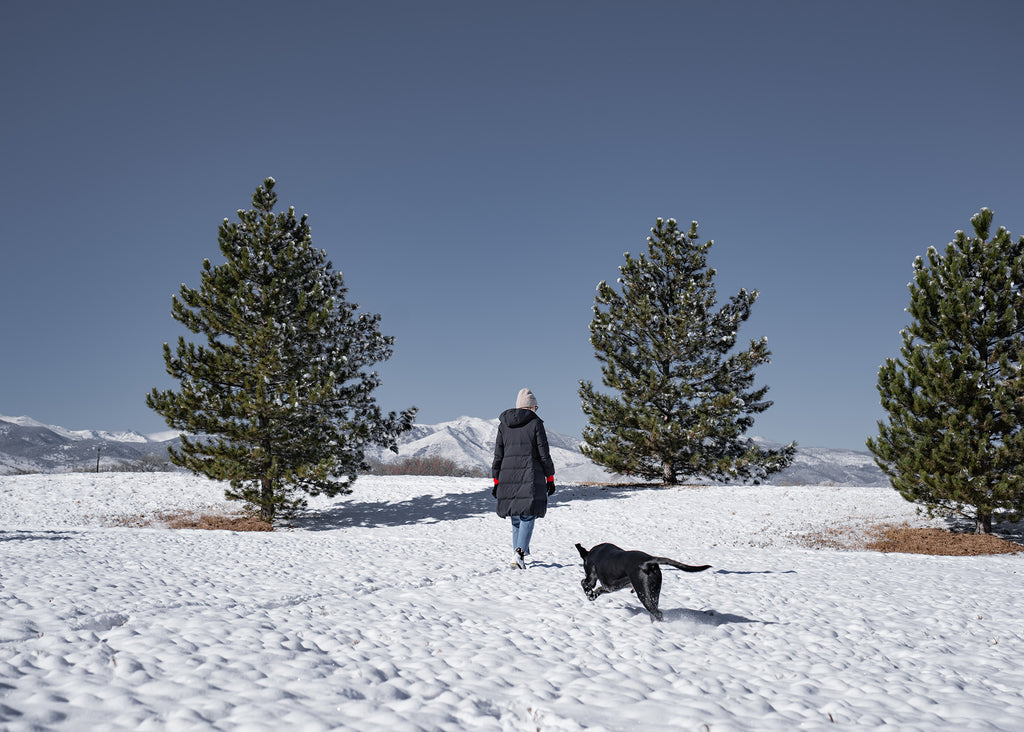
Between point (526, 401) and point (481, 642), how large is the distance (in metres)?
4.19

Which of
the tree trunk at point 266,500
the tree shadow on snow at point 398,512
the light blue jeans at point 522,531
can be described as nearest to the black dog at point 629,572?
the light blue jeans at point 522,531

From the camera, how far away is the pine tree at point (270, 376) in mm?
16188

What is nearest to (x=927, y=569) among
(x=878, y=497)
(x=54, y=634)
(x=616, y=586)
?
(x=616, y=586)

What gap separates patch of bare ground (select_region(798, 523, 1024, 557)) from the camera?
44.0 feet

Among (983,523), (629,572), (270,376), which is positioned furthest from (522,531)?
(983,523)

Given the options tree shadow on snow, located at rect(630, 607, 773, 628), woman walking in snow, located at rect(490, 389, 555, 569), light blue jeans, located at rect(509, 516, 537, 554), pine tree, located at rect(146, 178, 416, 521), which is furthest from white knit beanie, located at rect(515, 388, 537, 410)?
pine tree, located at rect(146, 178, 416, 521)

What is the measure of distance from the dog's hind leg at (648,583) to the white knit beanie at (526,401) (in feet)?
11.0

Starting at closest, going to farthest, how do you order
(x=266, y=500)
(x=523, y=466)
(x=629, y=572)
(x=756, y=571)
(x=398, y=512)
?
(x=629, y=572)
(x=523, y=466)
(x=756, y=571)
(x=266, y=500)
(x=398, y=512)

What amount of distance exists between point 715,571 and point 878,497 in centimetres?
1430

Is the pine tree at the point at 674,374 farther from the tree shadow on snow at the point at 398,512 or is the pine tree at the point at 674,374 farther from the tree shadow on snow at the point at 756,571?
the tree shadow on snow at the point at 756,571

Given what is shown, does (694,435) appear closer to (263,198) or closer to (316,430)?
(316,430)

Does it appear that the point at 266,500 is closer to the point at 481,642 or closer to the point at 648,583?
the point at 481,642

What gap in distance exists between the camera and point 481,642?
17.7 ft

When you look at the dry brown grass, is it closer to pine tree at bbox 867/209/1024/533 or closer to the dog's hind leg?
the dog's hind leg
